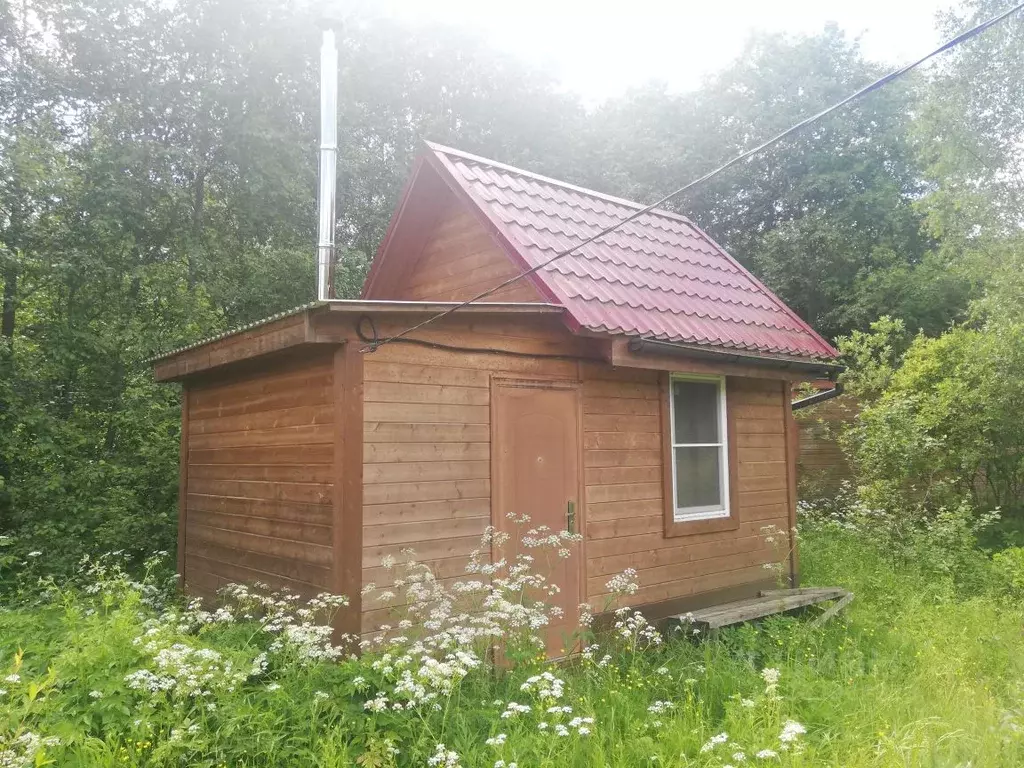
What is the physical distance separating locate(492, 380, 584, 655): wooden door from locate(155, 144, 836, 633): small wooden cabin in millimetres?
17

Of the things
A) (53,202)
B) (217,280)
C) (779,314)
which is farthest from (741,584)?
(53,202)

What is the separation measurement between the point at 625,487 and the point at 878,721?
264 centimetres

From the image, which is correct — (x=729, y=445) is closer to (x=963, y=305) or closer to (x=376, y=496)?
(x=376, y=496)

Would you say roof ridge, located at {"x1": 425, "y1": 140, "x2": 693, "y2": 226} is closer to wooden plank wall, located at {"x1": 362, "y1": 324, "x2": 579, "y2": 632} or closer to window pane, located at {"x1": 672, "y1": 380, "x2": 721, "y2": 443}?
window pane, located at {"x1": 672, "y1": 380, "x2": 721, "y2": 443}

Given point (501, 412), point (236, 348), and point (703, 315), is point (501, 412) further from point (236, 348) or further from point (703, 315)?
point (703, 315)

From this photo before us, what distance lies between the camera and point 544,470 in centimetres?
588

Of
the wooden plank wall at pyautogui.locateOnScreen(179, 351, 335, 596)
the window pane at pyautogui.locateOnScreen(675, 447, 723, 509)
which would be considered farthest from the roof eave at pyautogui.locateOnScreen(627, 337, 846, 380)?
the wooden plank wall at pyautogui.locateOnScreen(179, 351, 335, 596)

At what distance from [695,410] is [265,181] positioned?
1033 cm

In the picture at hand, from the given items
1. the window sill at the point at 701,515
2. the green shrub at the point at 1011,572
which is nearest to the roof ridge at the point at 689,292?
the window sill at the point at 701,515

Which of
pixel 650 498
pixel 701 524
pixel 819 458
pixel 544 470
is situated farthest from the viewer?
pixel 819 458

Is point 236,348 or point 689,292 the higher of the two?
point 689,292

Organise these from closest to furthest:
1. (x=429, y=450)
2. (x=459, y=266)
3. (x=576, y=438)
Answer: (x=429, y=450) < (x=576, y=438) < (x=459, y=266)

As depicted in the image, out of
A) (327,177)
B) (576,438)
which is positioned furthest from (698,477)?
(327,177)

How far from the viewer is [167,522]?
1008cm
